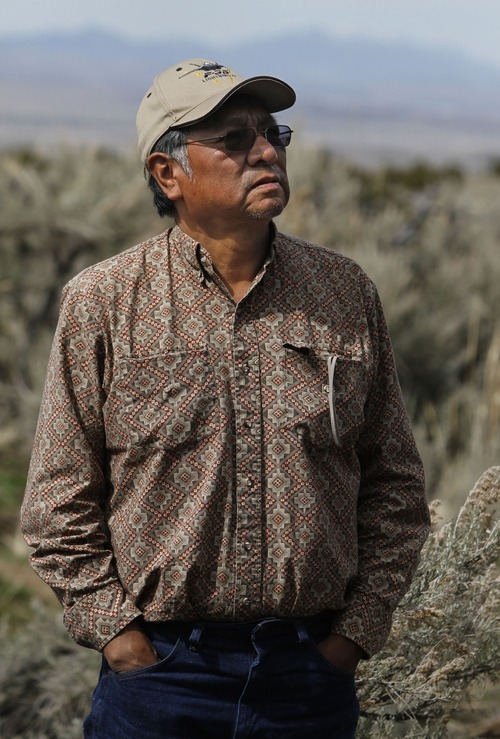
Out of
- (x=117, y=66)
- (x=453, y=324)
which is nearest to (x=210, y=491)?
(x=453, y=324)

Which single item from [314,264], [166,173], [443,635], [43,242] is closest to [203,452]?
[314,264]

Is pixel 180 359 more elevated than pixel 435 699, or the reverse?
pixel 180 359

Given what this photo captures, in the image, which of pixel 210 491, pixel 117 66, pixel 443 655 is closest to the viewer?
pixel 210 491

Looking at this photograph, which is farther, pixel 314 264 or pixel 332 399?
pixel 314 264

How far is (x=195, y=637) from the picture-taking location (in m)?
2.46

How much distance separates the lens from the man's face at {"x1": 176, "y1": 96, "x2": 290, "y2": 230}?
100 inches

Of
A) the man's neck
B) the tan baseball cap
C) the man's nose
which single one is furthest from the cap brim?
the man's neck

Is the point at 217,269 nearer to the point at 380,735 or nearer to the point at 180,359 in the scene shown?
the point at 180,359

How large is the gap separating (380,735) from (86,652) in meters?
1.71

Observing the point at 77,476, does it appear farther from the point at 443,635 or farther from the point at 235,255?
the point at 443,635

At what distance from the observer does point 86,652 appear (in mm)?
4508

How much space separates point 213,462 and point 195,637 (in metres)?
0.37

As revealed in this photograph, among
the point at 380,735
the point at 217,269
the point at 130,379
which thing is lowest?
the point at 380,735

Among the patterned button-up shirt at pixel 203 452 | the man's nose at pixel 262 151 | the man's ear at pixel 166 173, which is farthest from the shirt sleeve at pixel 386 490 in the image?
the man's ear at pixel 166 173
